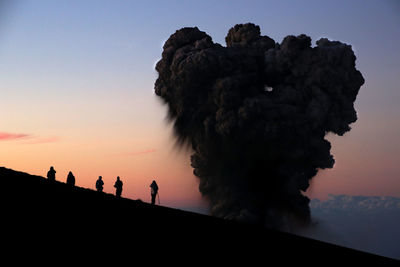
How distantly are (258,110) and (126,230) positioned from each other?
38.7 metres

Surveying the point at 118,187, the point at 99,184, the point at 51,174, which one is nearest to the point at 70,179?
the point at 51,174

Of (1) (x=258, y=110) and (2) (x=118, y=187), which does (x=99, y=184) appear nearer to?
(2) (x=118, y=187)

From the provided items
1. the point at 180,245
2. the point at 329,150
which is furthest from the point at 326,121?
the point at 180,245

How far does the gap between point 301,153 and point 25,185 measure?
1441 inches

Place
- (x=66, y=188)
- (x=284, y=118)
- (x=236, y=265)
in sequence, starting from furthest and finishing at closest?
(x=284, y=118)
(x=66, y=188)
(x=236, y=265)

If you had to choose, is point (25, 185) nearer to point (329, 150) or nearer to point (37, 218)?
point (37, 218)

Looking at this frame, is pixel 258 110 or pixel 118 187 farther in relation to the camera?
pixel 258 110

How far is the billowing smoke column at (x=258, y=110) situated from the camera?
6144 centimetres

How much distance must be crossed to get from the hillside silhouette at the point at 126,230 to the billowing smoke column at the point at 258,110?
30672 millimetres

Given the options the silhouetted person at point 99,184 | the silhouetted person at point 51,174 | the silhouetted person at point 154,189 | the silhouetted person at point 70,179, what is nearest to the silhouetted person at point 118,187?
the silhouetted person at point 99,184

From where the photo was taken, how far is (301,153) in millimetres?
62031

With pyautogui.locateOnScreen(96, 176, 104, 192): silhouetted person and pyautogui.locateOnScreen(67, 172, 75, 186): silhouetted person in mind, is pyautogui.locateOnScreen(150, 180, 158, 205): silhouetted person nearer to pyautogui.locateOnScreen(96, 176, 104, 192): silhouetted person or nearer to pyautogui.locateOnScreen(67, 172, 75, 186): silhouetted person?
pyautogui.locateOnScreen(96, 176, 104, 192): silhouetted person

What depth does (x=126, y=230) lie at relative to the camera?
23266 mm

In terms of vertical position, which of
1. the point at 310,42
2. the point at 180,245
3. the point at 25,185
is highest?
the point at 310,42
